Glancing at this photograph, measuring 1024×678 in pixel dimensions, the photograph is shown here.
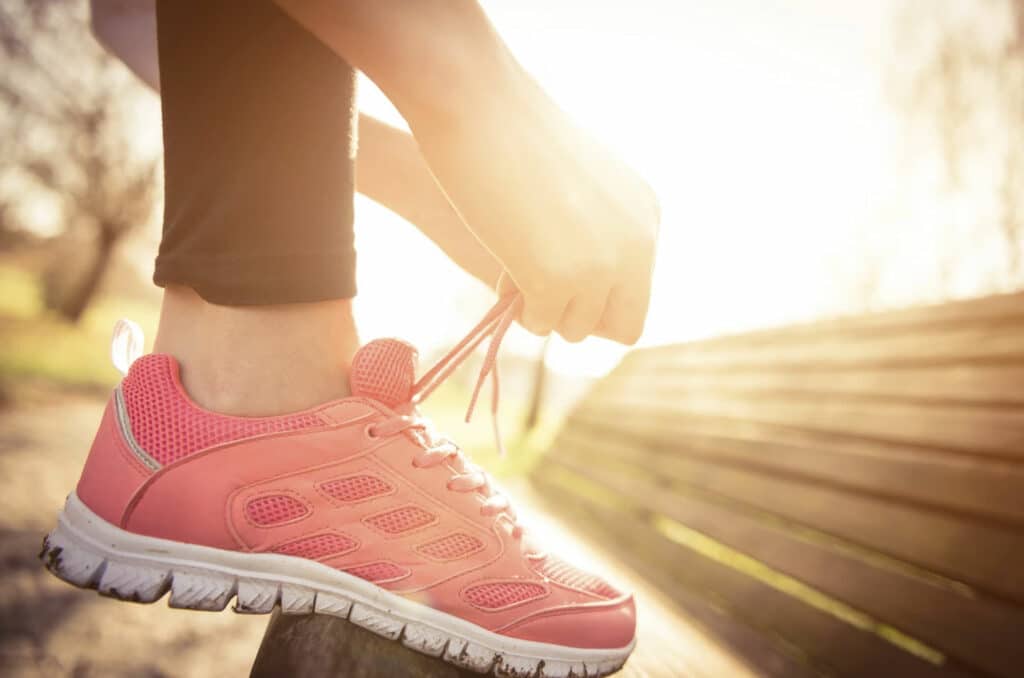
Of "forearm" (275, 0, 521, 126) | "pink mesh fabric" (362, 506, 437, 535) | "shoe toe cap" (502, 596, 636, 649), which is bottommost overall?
"shoe toe cap" (502, 596, 636, 649)

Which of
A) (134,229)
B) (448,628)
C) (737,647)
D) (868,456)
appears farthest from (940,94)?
(134,229)

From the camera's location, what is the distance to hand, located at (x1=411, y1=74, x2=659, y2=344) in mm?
609

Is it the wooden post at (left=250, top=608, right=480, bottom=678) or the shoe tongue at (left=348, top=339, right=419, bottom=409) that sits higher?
the shoe tongue at (left=348, top=339, right=419, bottom=409)

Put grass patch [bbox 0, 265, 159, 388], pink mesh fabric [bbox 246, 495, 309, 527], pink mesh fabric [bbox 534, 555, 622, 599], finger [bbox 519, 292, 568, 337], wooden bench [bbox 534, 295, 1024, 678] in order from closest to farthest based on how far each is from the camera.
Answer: finger [bbox 519, 292, 568, 337] → pink mesh fabric [bbox 246, 495, 309, 527] → pink mesh fabric [bbox 534, 555, 622, 599] → wooden bench [bbox 534, 295, 1024, 678] → grass patch [bbox 0, 265, 159, 388]

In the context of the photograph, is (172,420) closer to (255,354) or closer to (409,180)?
(255,354)

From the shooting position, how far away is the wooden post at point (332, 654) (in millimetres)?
699

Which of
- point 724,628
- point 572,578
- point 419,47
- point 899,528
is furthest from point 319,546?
point 899,528

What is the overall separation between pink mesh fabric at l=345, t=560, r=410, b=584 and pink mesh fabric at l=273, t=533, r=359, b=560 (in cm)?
3

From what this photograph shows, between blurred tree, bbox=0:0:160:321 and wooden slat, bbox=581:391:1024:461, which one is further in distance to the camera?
blurred tree, bbox=0:0:160:321

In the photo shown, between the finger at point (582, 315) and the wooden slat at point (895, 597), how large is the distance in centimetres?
91

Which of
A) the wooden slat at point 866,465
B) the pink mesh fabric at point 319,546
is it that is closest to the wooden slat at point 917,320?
the wooden slat at point 866,465

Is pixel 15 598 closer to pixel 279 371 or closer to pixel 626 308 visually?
pixel 279 371

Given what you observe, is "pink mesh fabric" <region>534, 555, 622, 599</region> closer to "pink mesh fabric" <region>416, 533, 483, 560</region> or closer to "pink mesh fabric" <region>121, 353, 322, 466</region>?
"pink mesh fabric" <region>416, 533, 483, 560</region>

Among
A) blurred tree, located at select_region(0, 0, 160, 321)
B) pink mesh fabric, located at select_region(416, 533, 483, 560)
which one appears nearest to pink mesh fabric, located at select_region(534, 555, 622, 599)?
pink mesh fabric, located at select_region(416, 533, 483, 560)
